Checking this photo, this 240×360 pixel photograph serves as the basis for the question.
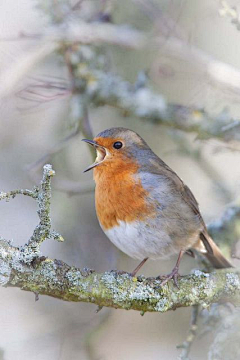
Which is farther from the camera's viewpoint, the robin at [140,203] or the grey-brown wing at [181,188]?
the grey-brown wing at [181,188]

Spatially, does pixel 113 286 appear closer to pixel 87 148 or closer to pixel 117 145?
pixel 117 145

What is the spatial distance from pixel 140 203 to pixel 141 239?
23 cm

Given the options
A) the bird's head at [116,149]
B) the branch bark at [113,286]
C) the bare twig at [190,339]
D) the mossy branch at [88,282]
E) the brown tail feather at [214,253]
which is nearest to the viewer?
the mossy branch at [88,282]

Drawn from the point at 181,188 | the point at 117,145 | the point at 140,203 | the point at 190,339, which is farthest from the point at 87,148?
the point at 190,339

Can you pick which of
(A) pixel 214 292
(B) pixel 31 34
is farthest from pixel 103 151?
(A) pixel 214 292

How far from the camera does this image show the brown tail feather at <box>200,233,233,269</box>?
414 cm

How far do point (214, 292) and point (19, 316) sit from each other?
194 cm

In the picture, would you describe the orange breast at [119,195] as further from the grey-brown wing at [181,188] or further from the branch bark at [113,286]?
the branch bark at [113,286]

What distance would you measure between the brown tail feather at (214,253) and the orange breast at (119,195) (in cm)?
67

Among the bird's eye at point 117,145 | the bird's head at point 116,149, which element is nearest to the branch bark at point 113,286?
the bird's head at point 116,149

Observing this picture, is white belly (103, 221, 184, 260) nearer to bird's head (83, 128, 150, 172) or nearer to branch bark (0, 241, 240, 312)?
branch bark (0, 241, 240, 312)

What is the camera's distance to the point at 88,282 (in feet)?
10.0

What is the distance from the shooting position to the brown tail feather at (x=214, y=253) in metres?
4.14

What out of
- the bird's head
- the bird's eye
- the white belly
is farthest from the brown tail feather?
the bird's eye
